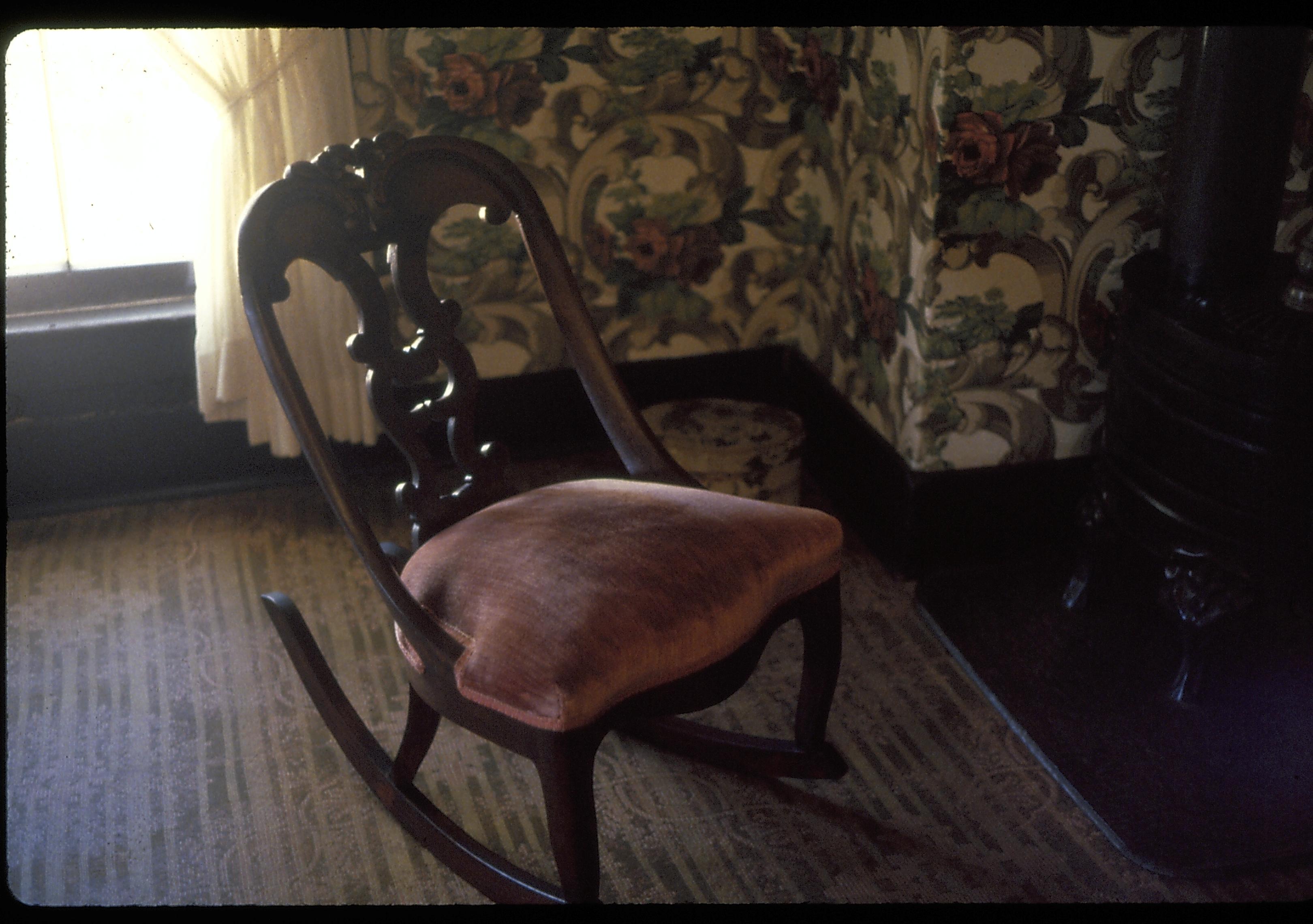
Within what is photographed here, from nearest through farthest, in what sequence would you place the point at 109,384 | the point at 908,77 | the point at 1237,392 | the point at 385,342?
the point at 385,342 → the point at 1237,392 → the point at 908,77 → the point at 109,384

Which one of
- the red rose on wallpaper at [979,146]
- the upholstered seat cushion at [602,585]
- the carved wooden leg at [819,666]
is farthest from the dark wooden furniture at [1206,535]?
the upholstered seat cushion at [602,585]

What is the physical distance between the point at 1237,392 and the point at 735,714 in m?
0.86

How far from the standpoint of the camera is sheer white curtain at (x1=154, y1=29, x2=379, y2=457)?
2.30 meters

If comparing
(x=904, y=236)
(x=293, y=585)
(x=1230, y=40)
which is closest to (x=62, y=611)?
(x=293, y=585)

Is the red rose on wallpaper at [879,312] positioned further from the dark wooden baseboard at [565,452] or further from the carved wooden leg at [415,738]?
the carved wooden leg at [415,738]

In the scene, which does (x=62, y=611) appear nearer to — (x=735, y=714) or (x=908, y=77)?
(x=735, y=714)

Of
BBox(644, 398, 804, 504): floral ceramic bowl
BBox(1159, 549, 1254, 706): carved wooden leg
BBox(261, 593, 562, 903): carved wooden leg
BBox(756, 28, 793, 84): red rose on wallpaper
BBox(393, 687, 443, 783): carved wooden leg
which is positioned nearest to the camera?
BBox(261, 593, 562, 903): carved wooden leg

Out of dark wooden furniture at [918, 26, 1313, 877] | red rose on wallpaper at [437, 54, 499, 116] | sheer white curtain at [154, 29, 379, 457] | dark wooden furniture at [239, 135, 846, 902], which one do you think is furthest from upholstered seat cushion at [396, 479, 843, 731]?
red rose on wallpaper at [437, 54, 499, 116]

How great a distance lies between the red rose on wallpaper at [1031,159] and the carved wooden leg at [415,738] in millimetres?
1258

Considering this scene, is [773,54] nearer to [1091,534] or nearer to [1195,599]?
[1091,534]

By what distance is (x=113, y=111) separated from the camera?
245 cm

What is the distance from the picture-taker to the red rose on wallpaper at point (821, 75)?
249cm

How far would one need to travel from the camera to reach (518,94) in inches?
98.9

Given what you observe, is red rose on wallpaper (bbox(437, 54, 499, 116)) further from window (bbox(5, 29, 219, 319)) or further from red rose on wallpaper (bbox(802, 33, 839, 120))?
red rose on wallpaper (bbox(802, 33, 839, 120))
